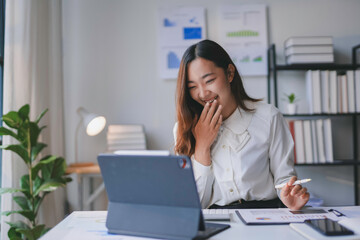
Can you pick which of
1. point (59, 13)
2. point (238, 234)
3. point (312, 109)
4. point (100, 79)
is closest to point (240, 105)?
point (238, 234)

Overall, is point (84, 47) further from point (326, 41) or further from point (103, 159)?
point (103, 159)

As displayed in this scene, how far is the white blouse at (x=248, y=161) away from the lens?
59.3 inches

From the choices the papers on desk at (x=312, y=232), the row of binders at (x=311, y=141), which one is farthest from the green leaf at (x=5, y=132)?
the row of binders at (x=311, y=141)

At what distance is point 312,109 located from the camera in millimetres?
2824

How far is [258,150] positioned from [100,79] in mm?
1792

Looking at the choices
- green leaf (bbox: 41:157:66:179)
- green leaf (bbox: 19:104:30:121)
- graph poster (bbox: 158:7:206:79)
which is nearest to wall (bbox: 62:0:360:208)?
graph poster (bbox: 158:7:206:79)

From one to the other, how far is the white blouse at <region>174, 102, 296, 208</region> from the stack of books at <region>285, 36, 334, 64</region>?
1.34m

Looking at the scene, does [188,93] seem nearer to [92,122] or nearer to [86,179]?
[92,122]

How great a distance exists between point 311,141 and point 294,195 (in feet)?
5.35

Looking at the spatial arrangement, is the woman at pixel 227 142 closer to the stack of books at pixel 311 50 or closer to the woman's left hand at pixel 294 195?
the woman's left hand at pixel 294 195

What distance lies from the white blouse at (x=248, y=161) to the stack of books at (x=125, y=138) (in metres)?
1.23

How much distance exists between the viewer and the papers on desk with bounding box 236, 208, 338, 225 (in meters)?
1.11

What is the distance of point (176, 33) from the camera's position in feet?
9.89

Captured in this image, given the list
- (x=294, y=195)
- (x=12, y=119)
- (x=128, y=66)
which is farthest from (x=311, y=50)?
(x=12, y=119)
